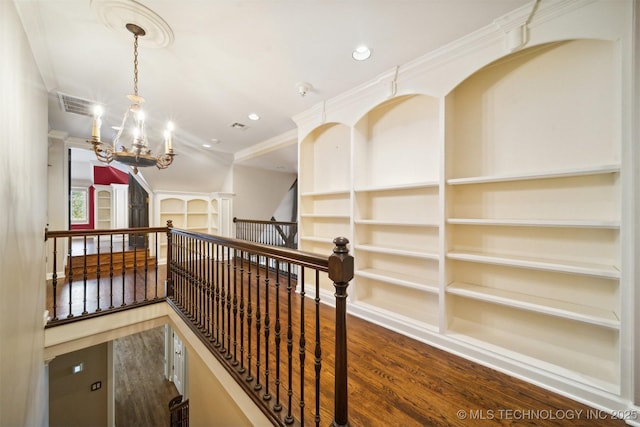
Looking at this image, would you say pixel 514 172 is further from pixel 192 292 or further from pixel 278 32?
pixel 192 292

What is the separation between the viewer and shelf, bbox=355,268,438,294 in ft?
7.27

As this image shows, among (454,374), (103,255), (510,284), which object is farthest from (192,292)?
(103,255)

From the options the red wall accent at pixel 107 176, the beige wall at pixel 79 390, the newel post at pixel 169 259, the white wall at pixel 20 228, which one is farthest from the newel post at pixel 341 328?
the red wall accent at pixel 107 176

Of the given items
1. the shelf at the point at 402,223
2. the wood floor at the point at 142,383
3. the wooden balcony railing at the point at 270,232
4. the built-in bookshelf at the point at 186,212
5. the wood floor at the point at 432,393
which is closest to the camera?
the wood floor at the point at 432,393

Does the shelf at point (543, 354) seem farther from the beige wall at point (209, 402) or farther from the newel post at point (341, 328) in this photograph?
the beige wall at point (209, 402)

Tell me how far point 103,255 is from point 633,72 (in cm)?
710

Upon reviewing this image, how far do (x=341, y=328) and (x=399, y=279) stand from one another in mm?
1541

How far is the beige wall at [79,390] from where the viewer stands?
12.0 ft

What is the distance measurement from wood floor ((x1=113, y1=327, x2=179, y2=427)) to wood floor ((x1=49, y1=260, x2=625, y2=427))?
438 cm

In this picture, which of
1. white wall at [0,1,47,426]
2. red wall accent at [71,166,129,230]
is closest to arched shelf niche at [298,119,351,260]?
white wall at [0,1,47,426]

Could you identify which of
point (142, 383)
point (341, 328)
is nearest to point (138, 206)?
point (142, 383)

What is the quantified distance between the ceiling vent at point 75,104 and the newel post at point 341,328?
3.93 metres

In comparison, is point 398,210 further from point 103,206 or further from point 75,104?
point 103,206

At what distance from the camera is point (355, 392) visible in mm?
1577
